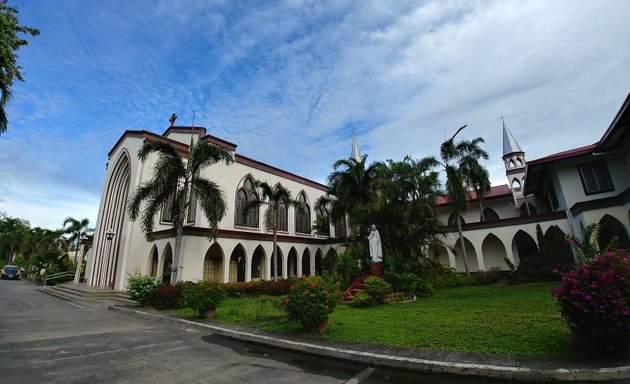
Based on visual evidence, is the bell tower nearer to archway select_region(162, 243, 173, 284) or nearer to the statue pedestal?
the statue pedestal

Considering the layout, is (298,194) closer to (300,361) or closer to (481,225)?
(481,225)

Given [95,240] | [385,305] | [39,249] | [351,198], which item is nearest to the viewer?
[385,305]

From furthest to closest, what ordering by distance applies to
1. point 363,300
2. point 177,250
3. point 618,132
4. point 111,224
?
point 111,224 → point 177,250 → point 618,132 → point 363,300

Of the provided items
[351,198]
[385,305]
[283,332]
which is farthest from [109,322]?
[351,198]

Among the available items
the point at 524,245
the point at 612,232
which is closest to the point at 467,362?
the point at 612,232

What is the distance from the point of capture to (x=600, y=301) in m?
4.09

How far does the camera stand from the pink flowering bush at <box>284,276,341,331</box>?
6688 millimetres

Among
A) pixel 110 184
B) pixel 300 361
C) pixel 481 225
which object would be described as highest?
pixel 110 184

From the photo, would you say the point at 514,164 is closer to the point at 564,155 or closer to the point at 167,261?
the point at 564,155

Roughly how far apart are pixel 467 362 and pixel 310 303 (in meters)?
3.26

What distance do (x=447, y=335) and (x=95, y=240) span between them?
28435 mm

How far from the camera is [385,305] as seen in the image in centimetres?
1120

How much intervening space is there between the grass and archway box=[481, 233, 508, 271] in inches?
469

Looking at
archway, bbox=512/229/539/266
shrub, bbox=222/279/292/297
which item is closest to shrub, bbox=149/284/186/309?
shrub, bbox=222/279/292/297
